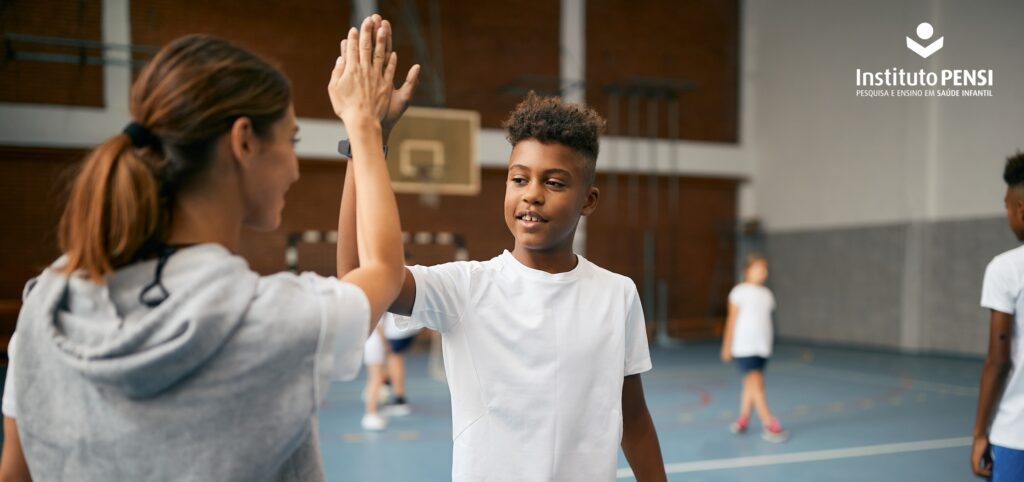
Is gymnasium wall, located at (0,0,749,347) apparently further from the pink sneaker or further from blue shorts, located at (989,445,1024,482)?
blue shorts, located at (989,445,1024,482)

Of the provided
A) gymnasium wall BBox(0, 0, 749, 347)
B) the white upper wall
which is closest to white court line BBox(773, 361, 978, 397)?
the white upper wall

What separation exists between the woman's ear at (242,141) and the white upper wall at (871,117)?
10.2 m

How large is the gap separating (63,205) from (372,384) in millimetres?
5294

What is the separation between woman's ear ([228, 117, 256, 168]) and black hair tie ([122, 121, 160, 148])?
97 millimetres

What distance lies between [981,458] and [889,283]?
10151 millimetres

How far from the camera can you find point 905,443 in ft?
18.1

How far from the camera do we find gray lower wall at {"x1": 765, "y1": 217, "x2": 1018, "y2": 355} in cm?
1029

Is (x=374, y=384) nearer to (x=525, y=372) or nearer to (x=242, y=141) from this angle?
(x=525, y=372)

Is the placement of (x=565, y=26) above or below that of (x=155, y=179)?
above

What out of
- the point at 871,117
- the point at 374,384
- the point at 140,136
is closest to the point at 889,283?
the point at 871,117

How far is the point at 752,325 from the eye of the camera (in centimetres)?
582

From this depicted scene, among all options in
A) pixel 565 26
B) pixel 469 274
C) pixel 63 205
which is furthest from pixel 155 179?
pixel 565 26

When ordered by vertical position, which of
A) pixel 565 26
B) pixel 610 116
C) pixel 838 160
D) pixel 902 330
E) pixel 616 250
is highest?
pixel 565 26

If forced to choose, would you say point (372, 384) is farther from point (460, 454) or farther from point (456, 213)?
point (456, 213)
